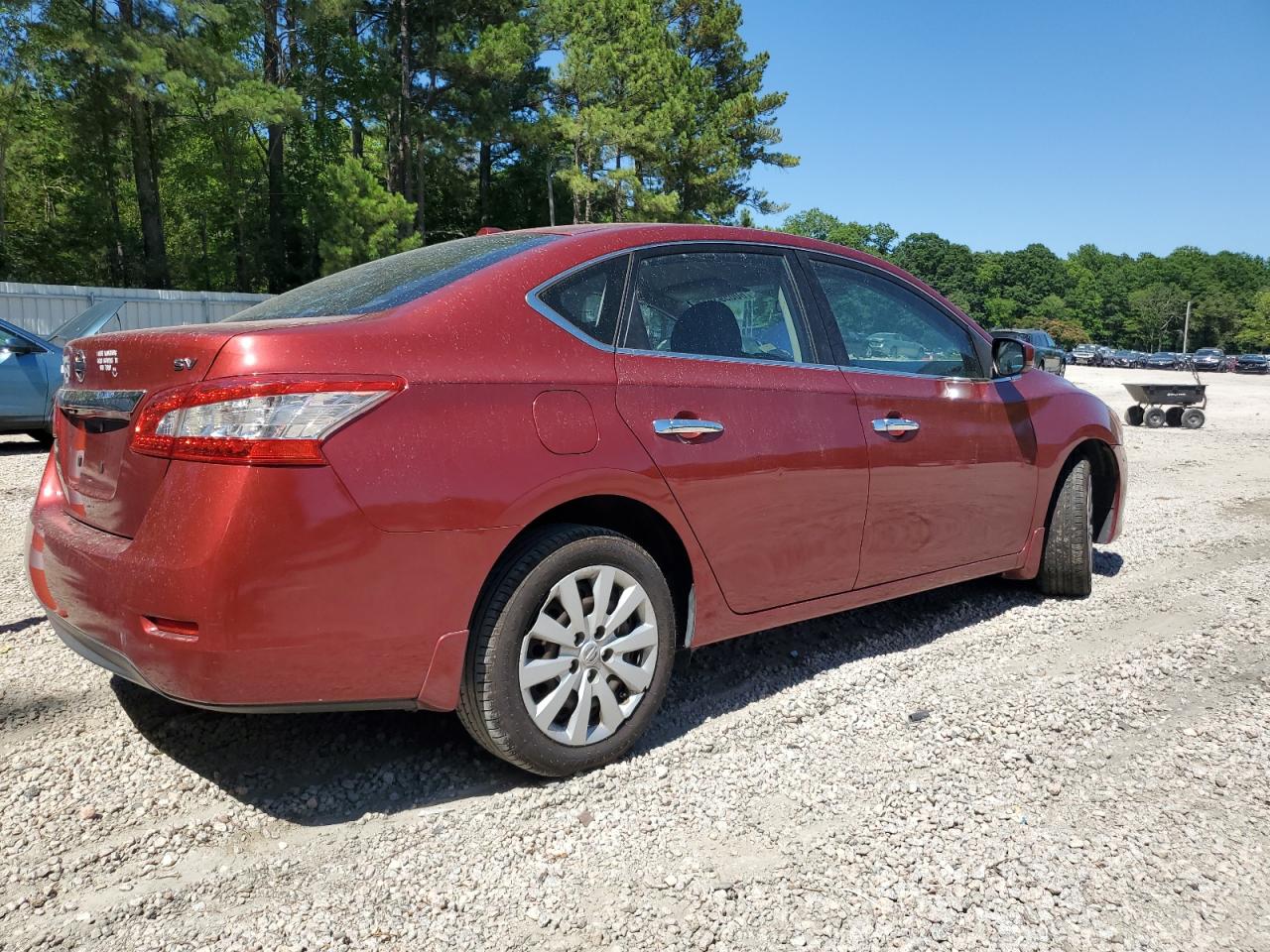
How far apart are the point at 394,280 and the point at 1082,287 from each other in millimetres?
149145

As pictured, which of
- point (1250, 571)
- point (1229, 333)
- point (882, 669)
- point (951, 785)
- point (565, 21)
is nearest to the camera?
point (951, 785)

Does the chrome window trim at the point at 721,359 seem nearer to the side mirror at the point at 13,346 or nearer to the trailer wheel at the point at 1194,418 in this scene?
the side mirror at the point at 13,346

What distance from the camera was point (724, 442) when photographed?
9.75 ft

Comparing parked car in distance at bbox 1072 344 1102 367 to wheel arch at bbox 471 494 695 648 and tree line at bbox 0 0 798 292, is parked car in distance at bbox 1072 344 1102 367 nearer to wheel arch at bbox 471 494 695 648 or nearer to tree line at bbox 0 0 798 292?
tree line at bbox 0 0 798 292

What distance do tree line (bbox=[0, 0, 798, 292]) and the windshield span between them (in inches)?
543

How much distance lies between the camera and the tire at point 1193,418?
16.5 metres

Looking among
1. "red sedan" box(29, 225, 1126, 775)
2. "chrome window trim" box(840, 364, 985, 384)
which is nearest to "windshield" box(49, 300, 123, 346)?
"red sedan" box(29, 225, 1126, 775)

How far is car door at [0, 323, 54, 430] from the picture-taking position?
9375 millimetres

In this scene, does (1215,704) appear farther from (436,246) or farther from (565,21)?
(565,21)

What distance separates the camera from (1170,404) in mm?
16359

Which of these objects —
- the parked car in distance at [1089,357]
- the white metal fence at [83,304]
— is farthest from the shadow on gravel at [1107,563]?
the parked car in distance at [1089,357]

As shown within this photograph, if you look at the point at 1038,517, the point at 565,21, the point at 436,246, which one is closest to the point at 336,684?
Result: the point at 436,246

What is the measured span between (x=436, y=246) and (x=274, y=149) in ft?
124

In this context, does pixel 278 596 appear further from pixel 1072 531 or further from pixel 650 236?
pixel 1072 531
